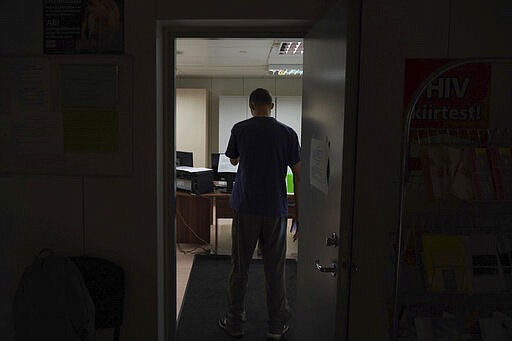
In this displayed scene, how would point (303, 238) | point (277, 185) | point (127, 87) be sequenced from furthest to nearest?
point (277, 185)
point (303, 238)
point (127, 87)

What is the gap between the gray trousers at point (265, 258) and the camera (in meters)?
2.69

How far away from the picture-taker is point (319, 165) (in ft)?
6.31

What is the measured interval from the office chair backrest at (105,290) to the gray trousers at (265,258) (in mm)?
843

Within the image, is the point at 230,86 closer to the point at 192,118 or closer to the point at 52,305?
the point at 192,118

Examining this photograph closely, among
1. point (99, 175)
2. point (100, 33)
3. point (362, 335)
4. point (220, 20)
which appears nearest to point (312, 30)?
point (220, 20)

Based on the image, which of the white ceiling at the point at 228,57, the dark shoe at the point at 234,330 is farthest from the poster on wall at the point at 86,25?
the dark shoe at the point at 234,330

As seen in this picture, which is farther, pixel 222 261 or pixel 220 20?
pixel 222 261

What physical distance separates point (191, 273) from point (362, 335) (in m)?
2.29

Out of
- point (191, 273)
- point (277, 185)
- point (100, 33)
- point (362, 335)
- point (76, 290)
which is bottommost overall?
point (191, 273)

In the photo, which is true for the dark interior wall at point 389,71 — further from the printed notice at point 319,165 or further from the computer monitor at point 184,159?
the computer monitor at point 184,159

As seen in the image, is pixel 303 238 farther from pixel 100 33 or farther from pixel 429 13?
pixel 100 33

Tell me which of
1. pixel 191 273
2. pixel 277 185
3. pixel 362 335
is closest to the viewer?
pixel 362 335

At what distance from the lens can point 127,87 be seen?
2072 millimetres

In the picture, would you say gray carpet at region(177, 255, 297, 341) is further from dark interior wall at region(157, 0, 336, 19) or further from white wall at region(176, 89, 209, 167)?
white wall at region(176, 89, 209, 167)
